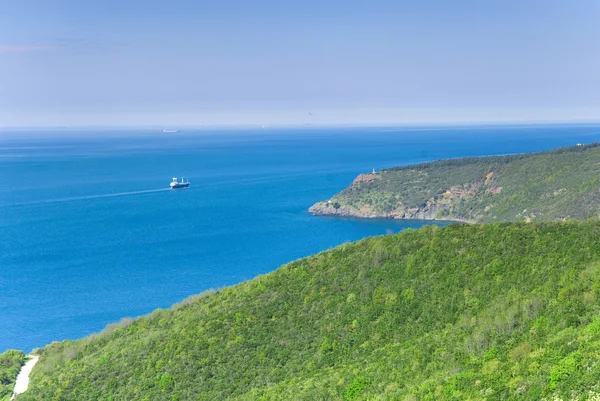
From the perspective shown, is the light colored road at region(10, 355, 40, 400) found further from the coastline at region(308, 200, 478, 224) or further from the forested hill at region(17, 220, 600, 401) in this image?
the coastline at region(308, 200, 478, 224)

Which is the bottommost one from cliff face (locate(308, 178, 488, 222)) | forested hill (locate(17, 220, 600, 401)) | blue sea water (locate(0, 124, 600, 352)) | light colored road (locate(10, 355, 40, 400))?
blue sea water (locate(0, 124, 600, 352))

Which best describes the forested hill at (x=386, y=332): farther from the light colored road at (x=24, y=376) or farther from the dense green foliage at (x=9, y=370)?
the dense green foliage at (x=9, y=370)

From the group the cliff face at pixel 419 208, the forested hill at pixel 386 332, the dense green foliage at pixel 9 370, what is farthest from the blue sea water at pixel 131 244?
the forested hill at pixel 386 332

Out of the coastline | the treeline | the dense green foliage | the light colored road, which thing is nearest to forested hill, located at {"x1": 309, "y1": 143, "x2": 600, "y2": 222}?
the coastline

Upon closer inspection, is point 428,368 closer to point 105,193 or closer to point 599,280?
point 599,280

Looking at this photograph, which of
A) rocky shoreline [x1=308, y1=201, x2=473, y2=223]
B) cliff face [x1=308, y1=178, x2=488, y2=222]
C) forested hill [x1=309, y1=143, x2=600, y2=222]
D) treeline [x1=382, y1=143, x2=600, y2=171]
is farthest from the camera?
treeline [x1=382, y1=143, x2=600, y2=171]

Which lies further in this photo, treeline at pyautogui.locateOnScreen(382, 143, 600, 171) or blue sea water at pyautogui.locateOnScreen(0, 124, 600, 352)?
treeline at pyautogui.locateOnScreen(382, 143, 600, 171)

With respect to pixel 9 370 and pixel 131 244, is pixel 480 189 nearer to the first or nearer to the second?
pixel 131 244
